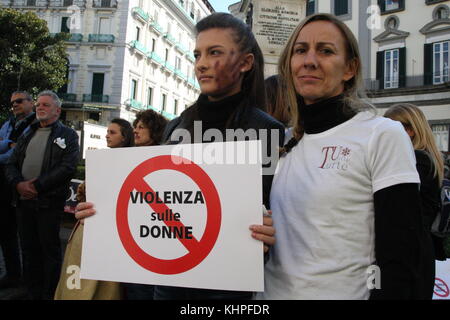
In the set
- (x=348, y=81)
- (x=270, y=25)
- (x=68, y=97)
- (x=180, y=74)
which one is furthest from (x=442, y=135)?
(x=180, y=74)

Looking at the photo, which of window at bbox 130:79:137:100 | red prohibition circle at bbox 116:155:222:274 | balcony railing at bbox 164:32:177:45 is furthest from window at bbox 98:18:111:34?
red prohibition circle at bbox 116:155:222:274

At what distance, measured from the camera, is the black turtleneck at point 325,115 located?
1175 millimetres

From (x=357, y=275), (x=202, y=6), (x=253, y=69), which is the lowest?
(x=357, y=275)

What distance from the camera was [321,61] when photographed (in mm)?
1200

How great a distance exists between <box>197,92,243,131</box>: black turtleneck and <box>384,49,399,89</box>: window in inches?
768

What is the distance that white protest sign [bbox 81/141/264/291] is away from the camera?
112 cm

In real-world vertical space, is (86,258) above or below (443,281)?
above

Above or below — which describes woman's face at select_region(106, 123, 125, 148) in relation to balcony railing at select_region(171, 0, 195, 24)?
below

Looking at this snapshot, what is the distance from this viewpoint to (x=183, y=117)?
5.11 ft

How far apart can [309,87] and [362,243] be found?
550 millimetres

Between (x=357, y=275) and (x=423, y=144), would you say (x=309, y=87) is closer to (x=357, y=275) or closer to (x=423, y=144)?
(x=357, y=275)

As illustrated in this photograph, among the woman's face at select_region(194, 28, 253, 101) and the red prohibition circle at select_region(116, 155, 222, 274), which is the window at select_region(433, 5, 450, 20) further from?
the red prohibition circle at select_region(116, 155, 222, 274)

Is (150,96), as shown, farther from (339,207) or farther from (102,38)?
(339,207)

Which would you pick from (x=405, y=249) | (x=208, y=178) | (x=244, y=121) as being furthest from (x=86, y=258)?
(x=405, y=249)
